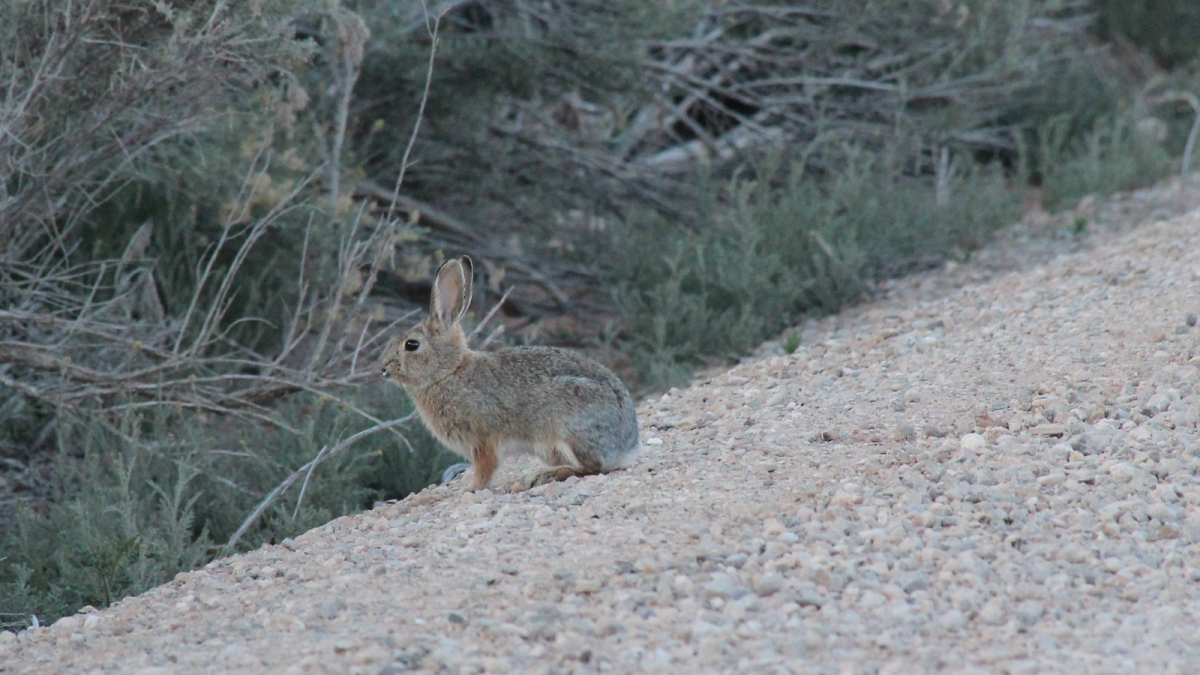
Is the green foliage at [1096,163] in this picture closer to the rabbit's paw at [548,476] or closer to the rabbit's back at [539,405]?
the rabbit's back at [539,405]

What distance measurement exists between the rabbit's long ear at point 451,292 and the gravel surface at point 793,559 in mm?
710

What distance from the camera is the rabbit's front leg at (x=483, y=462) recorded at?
499 centimetres

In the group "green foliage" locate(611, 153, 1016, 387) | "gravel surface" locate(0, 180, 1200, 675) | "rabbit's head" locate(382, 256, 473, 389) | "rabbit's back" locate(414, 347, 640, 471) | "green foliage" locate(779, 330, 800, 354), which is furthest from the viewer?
"green foliage" locate(611, 153, 1016, 387)

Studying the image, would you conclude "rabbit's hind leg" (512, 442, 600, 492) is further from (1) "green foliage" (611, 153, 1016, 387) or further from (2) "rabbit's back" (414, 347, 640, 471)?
(1) "green foliage" (611, 153, 1016, 387)

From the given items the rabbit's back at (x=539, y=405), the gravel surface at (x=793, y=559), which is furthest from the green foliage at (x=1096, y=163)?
the rabbit's back at (x=539, y=405)

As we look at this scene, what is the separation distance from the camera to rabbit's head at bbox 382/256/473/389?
5.13 m

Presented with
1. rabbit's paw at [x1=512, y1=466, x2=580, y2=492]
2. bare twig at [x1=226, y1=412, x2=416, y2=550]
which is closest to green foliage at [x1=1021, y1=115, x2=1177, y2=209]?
rabbit's paw at [x1=512, y1=466, x2=580, y2=492]

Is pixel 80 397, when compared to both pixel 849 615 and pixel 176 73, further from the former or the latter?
pixel 849 615

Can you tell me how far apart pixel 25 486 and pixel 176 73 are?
216cm

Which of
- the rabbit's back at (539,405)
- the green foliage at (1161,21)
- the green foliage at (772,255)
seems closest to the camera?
the rabbit's back at (539,405)

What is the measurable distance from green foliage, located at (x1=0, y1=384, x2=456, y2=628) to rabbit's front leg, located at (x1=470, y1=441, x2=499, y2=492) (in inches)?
30.0

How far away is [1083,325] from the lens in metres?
6.25

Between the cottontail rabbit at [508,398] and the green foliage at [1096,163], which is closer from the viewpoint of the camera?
the cottontail rabbit at [508,398]

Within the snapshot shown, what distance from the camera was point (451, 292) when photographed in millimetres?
5203
